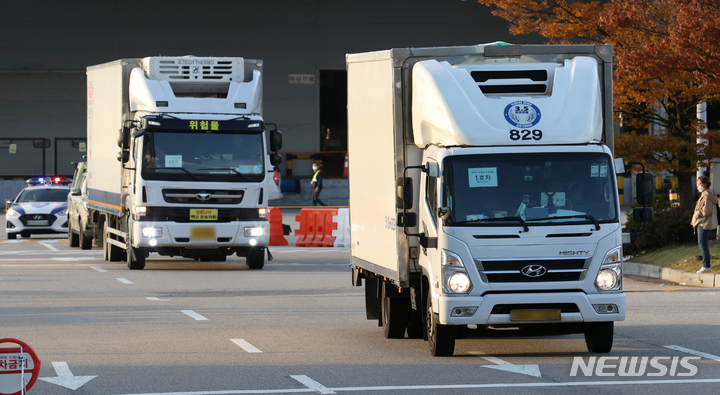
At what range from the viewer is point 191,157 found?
2012cm

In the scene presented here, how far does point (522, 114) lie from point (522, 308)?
1.82 m

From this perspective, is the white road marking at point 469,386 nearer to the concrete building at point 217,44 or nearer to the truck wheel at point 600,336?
the truck wheel at point 600,336

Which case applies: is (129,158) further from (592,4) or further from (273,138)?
(592,4)

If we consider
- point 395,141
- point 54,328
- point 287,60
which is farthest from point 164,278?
point 287,60

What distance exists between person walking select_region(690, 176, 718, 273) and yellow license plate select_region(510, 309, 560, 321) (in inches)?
357

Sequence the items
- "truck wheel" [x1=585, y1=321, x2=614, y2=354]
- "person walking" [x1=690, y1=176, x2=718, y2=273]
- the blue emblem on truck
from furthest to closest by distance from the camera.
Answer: "person walking" [x1=690, y1=176, x2=718, y2=273], "truck wheel" [x1=585, y1=321, x2=614, y2=354], the blue emblem on truck

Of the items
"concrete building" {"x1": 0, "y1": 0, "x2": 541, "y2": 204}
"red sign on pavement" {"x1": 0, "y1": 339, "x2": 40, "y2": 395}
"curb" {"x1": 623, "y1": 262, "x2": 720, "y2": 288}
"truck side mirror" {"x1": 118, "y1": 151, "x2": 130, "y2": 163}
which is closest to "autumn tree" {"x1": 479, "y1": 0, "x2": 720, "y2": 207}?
"curb" {"x1": 623, "y1": 262, "x2": 720, "y2": 288}

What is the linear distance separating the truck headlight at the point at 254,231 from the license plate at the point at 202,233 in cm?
67

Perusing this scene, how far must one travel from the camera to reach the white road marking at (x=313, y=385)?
8758mm

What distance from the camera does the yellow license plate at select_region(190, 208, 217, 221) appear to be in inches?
797

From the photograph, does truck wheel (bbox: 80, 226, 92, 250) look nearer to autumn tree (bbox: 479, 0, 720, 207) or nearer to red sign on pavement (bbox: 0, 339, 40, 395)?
autumn tree (bbox: 479, 0, 720, 207)

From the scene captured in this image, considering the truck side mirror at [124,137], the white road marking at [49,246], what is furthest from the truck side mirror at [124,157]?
the white road marking at [49,246]

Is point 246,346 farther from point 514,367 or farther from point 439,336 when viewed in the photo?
point 514,367

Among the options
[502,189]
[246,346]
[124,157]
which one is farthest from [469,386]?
[124,157]
